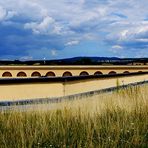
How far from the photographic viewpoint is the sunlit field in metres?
8.10

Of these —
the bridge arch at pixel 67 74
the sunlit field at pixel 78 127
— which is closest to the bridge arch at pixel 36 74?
the bridge arch at pixel 67 74

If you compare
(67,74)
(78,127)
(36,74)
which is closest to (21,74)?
(36,74)

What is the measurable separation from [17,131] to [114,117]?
270 centimetres

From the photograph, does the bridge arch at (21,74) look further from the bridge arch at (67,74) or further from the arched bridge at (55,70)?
the bridge arch at (67,74)

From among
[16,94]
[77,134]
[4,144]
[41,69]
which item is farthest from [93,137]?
[41,69]

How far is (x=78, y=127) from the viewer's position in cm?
945

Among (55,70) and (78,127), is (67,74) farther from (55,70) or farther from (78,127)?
(78,127)

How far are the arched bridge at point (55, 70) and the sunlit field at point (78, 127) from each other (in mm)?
55893

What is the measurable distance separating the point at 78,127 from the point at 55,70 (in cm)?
6260

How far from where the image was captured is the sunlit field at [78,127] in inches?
319

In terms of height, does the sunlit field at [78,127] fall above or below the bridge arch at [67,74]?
above

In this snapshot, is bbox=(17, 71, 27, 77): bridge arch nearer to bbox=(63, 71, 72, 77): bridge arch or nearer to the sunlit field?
bbox=(63, 71, 72, 77): bridge arch

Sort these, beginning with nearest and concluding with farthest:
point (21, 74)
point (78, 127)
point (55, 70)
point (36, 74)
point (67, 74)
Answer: point (78, 127) → point (21, 74) → point (36, 74) → point (55, 70) → point (67, 74)

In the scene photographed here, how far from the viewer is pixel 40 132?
29.2ft
